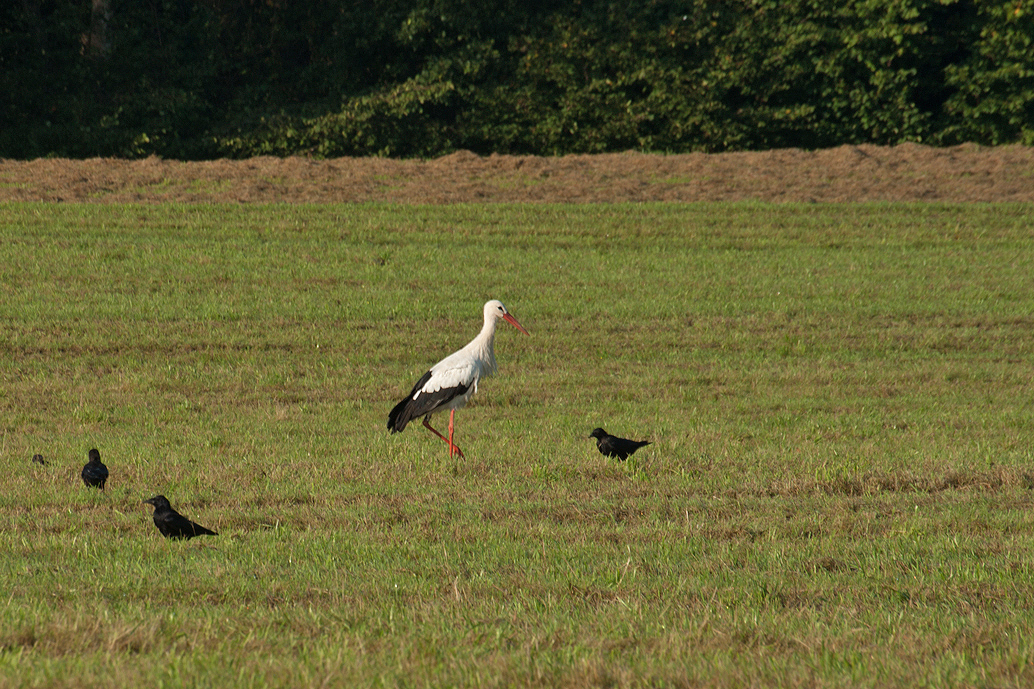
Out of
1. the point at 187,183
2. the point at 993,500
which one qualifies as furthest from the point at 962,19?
the point at 993,500

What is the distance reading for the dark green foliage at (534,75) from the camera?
35.4 m

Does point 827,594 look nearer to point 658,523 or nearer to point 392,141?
point 658,523

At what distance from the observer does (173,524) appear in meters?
7.05

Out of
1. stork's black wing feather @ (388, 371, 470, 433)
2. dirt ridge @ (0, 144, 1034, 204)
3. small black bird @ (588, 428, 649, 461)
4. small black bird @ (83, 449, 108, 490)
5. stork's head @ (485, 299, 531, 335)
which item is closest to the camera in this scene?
small black bird @ (83, 449, 108, 490)

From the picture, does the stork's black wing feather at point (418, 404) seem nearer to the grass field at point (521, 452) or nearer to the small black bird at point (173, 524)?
the grass field at point (521, 452)

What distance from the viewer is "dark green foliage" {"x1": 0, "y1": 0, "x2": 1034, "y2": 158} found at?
3544cm

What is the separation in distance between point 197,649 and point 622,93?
3395cm

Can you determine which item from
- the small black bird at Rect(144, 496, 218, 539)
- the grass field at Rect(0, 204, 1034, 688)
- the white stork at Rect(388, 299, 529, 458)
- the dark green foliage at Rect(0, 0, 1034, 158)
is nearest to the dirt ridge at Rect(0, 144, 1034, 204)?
the grass field at Rect(0, 204, 1034, 688)

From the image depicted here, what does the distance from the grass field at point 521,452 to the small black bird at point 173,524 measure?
90 mm

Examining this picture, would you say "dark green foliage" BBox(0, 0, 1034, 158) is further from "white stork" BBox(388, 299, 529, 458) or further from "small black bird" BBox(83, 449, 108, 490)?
"small black bird" BBox(83, 449, 108, 490)

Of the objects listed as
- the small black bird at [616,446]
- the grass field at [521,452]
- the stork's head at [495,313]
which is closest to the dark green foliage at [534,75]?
the grass field at [521,452]

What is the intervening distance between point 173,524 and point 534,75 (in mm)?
32408

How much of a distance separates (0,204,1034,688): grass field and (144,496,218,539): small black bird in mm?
90

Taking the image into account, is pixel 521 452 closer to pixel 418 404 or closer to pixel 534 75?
pixel 418 404
